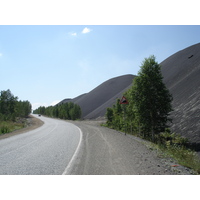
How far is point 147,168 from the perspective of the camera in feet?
19.5

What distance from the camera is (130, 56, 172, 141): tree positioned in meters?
18.9

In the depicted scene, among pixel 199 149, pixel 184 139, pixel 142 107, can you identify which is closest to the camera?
pixel 199 149

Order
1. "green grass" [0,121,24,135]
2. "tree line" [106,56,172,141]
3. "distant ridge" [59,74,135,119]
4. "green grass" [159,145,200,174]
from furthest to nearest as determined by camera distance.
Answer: "distant ridge" [59,74,135,119], "green grass" [0,121,24,135], "tree line" [106,56,172,141], "green grass" [159,145,200,174]

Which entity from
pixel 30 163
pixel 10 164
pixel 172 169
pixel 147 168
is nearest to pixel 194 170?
pixel 172 169

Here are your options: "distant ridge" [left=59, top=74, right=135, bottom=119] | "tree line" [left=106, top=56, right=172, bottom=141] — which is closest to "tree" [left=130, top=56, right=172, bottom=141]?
"tree line" [left=106, top=56, right=172, bottom=141]

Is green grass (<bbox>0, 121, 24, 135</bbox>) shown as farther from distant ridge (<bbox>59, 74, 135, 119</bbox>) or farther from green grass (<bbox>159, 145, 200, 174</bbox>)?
distant ridge (<bbox>59, 74, 135, 119</bbox>)

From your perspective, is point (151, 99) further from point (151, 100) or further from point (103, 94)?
point (103, 94)

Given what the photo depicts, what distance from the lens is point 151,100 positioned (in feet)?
62.7

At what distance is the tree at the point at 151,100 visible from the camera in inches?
744

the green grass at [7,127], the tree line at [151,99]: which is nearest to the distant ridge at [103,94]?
the green grass at [7,127]

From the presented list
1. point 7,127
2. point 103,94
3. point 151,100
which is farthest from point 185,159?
point 103,94

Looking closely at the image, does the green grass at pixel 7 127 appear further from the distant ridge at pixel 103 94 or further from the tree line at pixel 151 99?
the distant ridge at pixel 103 94
